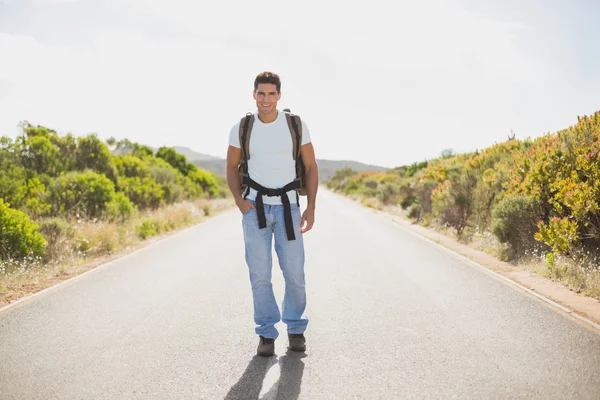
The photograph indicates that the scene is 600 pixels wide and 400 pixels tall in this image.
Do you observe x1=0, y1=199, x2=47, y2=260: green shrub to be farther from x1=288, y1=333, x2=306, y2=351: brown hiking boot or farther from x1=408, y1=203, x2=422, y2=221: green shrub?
x1=408, y1=203, x2=422, y2=221: green shrub

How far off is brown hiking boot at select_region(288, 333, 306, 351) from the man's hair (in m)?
2.24

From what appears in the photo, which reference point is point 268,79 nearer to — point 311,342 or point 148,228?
point 311,342

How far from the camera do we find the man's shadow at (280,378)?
3920mm

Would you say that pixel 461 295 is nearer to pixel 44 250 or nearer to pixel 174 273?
pixel 174 273

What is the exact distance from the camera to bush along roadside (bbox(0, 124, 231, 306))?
9.55m

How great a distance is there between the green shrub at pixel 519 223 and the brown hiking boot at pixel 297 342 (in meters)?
6.97

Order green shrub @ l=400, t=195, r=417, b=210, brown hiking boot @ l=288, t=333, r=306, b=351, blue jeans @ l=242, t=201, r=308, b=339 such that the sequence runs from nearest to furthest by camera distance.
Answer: blue jeans @ l=242, t=201, r=308, b=339
brown hiking boot @ l=288, t=333, r=306, b=351
green shrub @ l=400, t=195, r=417, b=210

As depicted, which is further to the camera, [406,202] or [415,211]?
[406,202]

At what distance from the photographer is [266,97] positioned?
461 centimetres

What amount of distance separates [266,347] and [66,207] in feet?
43.8

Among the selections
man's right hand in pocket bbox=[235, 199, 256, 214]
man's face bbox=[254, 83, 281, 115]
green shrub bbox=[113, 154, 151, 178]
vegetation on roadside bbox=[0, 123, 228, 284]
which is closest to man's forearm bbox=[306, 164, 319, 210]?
man's right hand in pocket bbox=[235, 199, 256, 214]

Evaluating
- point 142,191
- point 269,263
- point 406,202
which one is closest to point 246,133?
point 269,263

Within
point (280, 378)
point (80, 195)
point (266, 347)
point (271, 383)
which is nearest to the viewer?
point (271, 383)

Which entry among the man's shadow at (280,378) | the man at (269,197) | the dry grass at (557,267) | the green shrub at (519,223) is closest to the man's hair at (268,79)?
the man at (269,197)
